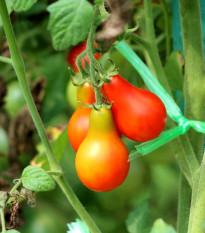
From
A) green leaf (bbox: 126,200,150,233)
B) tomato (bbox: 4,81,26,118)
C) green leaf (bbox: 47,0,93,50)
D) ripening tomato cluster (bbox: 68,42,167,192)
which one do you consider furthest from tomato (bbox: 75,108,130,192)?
tomato (bbox: 4,81,26,118)

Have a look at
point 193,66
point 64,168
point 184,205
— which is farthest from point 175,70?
point 64,168

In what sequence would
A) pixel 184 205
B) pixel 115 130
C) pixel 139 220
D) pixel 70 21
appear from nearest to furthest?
pixel 70 21 → pixel 115 130 → pixel 184 205 → pixel 139 220

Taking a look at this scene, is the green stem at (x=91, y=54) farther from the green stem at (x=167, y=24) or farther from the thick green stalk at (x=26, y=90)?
the green stem at (x=167, y=24)

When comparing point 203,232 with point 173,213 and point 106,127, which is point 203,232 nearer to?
point 106,127

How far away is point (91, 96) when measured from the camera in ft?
1.80

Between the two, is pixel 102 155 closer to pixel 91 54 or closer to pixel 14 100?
pixel 91 54

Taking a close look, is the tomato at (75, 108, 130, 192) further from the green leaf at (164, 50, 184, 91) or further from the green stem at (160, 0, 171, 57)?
the green stem at (160, 0, 171, 57)

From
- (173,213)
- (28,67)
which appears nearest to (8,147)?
(28,67)

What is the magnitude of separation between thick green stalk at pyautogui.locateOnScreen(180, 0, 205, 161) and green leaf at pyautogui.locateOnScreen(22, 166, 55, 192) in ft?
0.65

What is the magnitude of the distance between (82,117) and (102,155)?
2.4 inches

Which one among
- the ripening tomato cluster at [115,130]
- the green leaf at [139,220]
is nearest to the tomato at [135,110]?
the ripening tomato cluster at [115,130]

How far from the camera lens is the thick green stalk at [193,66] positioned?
59 cm

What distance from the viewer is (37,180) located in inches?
21.2

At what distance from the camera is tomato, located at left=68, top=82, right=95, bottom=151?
54cm
